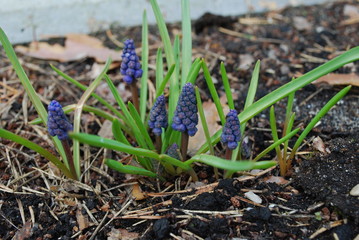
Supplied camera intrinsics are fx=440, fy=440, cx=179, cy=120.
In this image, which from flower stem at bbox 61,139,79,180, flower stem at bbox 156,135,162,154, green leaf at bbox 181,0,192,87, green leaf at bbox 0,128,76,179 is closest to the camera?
green leaf at bbox 0,128,76,179

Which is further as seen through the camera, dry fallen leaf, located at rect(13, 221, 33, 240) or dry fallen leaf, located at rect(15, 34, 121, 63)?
dry fallen leaf, located at rect(15, 34, 121, 63)

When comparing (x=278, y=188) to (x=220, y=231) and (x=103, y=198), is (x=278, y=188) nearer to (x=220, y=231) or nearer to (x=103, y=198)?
(x=220, y=231)

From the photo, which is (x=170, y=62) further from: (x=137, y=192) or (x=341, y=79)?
(x=341, y=79)

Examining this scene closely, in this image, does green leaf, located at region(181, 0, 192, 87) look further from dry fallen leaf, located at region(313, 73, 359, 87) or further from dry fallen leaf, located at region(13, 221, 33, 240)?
dry fallen leaf, located at region(13, 221, 33, 240)

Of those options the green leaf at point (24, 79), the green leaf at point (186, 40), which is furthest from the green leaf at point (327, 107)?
the green leaf at point (24, 79)

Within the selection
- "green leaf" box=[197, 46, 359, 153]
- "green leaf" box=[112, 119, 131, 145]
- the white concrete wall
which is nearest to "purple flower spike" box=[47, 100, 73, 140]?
"green leaf" box=[112, 119, 131, 145]

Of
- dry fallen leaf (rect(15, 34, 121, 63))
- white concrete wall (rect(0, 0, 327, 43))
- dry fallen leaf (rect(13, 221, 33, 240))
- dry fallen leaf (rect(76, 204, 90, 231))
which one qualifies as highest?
white concrete wall (rect(0, 0, 327, 43))
